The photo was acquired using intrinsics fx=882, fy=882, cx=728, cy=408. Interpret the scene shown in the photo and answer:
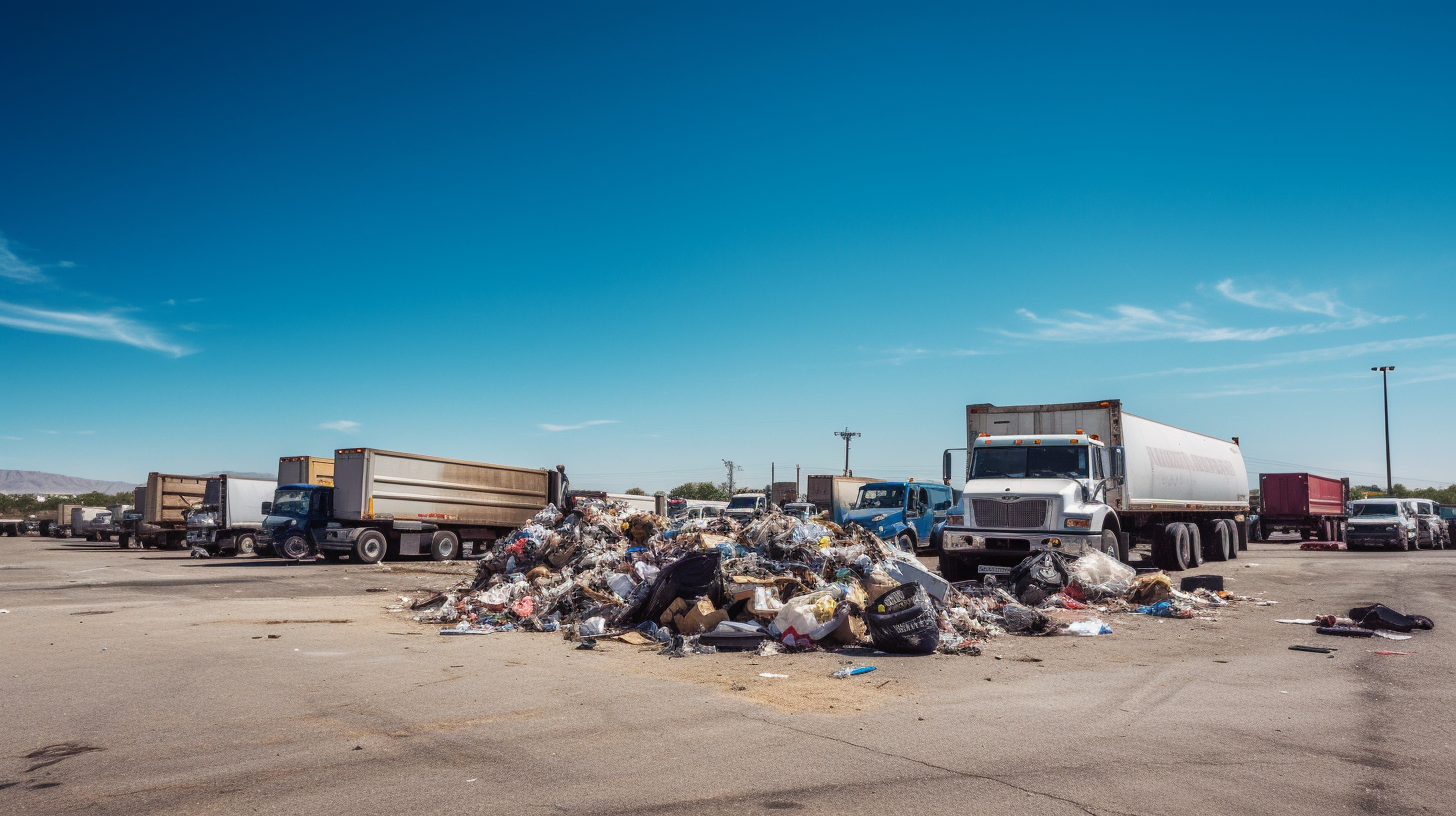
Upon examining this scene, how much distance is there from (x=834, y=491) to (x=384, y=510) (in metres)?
16.5

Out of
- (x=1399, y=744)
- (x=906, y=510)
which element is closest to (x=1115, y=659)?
(x=1399, y=744)

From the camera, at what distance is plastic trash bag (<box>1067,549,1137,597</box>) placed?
12742mm

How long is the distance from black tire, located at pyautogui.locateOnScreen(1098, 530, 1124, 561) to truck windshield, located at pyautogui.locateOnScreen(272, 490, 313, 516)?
1975cm

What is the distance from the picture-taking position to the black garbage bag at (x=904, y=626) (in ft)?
28.8

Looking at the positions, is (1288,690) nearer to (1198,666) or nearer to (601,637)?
(1198,666)

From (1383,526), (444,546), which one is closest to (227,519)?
(444,546)

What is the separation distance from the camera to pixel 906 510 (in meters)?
24.0

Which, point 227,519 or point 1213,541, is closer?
point 1213,541

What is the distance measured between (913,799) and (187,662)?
7220mm

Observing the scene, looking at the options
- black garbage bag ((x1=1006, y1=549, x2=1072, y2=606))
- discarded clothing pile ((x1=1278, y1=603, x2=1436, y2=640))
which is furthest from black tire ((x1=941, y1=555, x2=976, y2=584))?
discarded clothing pile ((x1=1278, y1=603, x2=1436, y2=640))

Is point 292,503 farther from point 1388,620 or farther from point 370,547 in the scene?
point 1388,620

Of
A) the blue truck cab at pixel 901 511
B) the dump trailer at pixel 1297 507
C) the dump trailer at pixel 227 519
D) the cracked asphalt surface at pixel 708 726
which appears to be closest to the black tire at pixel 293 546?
the dump trailer at pixel 227 519

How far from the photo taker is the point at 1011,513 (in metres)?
14.3

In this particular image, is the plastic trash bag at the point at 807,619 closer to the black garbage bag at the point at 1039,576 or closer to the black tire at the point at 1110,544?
the black garbage bag at the point at 1039,576
